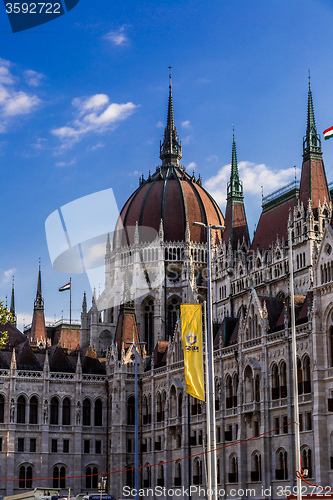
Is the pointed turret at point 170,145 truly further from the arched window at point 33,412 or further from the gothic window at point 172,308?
the arched window at point 33,412

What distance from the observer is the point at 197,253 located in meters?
113

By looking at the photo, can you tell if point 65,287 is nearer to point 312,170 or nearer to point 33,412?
point 33,412

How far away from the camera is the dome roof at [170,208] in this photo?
375 ft

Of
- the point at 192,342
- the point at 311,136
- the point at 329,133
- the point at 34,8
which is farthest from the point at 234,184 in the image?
the point at 34,8

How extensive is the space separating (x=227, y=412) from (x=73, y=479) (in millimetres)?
24885

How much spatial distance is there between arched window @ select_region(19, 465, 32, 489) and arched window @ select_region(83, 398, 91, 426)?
811cm

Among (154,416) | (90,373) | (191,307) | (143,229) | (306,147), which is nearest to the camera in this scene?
(191,307)

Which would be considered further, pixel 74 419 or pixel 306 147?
pixel 74 419

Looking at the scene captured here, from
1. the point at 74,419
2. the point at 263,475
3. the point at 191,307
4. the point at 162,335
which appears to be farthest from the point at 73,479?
the point at 191,307

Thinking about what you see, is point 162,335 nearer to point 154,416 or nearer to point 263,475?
point 154,416

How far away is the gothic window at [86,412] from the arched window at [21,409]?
22.9ft

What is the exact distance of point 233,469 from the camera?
2776 inches

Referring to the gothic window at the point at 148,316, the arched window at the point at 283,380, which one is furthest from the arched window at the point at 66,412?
the arched window at the point at 283,380

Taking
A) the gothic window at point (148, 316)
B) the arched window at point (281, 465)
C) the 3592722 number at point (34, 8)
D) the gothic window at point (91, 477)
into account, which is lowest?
the gothic window at point (91, 477)
